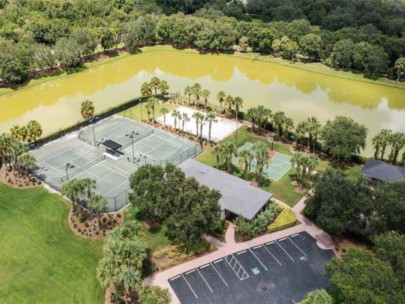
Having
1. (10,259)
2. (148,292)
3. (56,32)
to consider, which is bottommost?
(10,259)

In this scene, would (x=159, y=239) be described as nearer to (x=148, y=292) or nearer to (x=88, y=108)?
(x=148, y=292)

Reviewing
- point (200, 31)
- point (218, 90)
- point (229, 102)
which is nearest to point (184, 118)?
point (229, 102)

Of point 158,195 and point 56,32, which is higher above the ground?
point 56,32

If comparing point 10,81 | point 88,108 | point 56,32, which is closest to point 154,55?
point 56,32

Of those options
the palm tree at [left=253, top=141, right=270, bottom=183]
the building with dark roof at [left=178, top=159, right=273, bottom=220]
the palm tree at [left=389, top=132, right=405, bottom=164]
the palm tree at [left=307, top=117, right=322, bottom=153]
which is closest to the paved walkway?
the building with dark roof at [left=178, top=159, right=273, bottom=220]

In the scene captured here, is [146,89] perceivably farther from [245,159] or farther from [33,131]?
[245,159]

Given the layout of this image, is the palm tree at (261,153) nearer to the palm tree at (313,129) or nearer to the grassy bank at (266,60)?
the palm tree at (313,129)

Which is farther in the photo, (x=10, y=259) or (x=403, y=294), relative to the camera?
(x=10, y=259)
